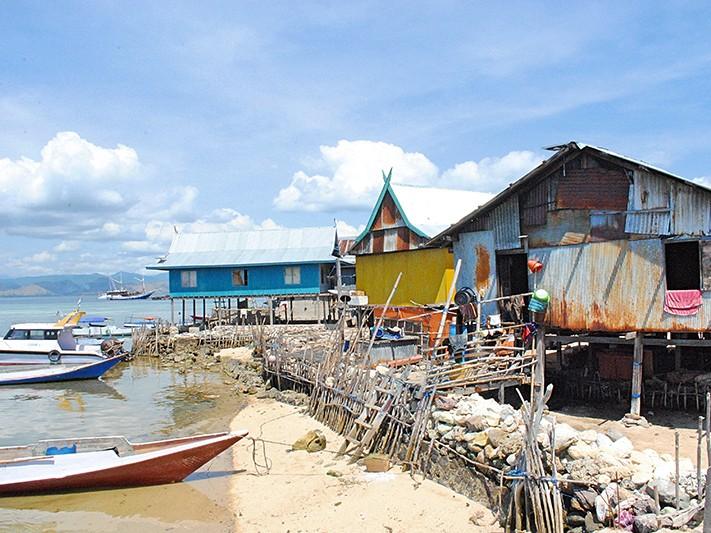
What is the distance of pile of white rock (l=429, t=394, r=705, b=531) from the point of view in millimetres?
9094

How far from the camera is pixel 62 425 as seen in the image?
2145cm

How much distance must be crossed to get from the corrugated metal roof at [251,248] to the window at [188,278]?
645 mm

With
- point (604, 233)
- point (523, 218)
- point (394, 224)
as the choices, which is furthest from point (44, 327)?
point (604, 233)

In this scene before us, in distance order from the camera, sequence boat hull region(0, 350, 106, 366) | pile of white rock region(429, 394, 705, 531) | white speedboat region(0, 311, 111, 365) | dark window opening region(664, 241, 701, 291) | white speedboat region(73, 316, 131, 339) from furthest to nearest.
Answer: white speedboat region(73, 316, 131, 339)
white speedboat region(0, 311, 111, 365)
boat hull region(0, 350, 106, 366)
dark window opening region(664, 241, 701, 291)
pile of white rock region(429, 394, 705, 531)

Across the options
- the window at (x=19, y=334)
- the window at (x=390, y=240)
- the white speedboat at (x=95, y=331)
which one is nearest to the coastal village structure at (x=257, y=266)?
the window at (x=19, y=334)

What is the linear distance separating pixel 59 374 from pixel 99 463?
17610mm

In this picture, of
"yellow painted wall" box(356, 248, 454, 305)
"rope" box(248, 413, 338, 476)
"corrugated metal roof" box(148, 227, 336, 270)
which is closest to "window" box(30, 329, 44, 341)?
"corrugated metal roof" box(148, 227, 336, 270)

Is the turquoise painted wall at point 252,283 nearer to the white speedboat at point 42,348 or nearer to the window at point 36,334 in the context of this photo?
the white speedboat at point 42,348

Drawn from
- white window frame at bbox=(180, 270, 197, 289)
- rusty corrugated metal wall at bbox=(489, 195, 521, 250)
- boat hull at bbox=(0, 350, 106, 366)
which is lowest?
boat hull at bbox=(0, 350, 106, 366)

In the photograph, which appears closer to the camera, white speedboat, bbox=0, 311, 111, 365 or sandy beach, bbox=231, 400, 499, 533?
sandy beach, bbox=231, 400, 499, 533

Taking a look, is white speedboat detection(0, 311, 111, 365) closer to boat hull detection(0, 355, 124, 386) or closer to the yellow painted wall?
boat hull detection(0, 355, 124, 386)

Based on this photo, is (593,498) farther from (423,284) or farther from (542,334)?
(423,284)

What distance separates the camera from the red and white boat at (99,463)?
1408cm

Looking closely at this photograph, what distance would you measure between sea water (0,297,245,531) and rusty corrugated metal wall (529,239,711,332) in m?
9.39
